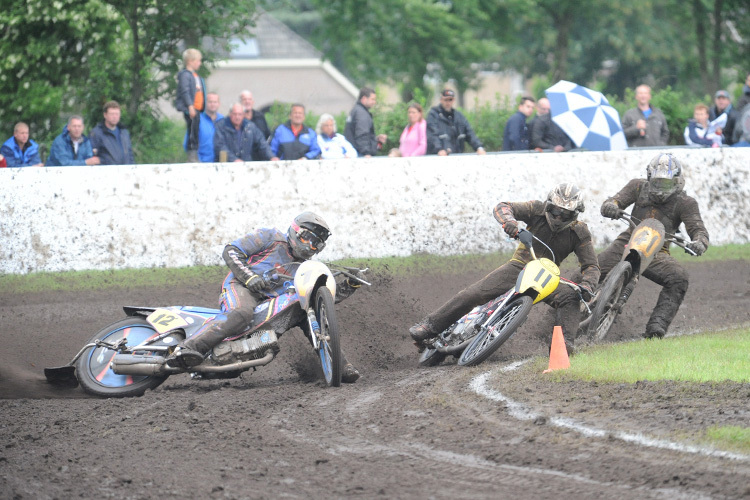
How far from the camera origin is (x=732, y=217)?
52.6ft

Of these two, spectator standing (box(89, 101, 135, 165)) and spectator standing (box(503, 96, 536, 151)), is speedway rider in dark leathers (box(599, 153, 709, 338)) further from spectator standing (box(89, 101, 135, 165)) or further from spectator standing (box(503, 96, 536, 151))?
spectator standing (box(89, 101, 135, 165))

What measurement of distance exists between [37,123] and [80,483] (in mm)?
13115

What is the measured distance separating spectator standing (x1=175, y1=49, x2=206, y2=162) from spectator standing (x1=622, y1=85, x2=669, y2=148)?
6.82 meters

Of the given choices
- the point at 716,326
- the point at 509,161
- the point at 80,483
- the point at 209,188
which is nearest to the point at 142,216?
the point at 209,188

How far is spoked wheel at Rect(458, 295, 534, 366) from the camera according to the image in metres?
9.62

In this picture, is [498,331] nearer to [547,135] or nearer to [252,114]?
[252,114]

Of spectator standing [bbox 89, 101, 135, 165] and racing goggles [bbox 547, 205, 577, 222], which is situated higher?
racing goggles [bbox 547, 205, 577, 222]

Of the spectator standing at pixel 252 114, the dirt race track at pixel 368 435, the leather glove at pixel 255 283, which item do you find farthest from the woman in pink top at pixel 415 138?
the leather glove at pixel 255 283

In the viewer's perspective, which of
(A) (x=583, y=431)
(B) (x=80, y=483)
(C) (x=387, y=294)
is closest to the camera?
(B) (x=80, y=483)

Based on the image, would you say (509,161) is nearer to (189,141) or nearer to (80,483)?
(189,141)

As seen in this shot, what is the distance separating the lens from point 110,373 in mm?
9227

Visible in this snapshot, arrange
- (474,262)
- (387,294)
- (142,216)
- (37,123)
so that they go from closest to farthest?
(387,294) < (142,216) < (474,262) < (37,123)

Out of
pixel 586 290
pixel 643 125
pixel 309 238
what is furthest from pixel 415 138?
pixel 309 238

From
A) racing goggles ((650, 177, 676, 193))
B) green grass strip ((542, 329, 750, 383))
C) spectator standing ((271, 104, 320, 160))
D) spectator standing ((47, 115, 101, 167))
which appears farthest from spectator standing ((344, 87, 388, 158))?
green grass strip ((542, 329, 750, 383))
